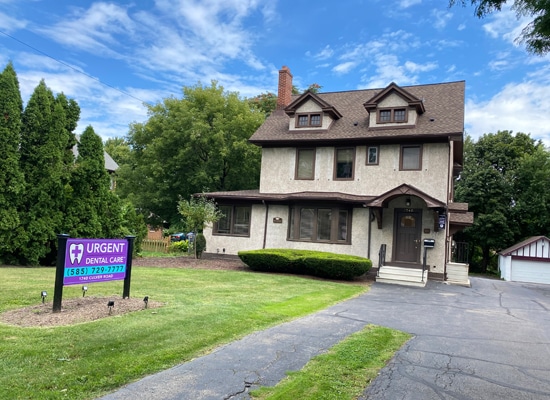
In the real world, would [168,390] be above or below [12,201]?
below

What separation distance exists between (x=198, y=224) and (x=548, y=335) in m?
14.0

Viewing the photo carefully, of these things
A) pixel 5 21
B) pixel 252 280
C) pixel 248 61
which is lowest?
pixel 252 280

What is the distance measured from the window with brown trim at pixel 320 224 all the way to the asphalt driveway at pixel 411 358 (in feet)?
26.6

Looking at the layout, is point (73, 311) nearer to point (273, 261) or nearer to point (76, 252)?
point (76, 252)

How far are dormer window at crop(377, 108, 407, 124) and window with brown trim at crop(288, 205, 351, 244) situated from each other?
451cm

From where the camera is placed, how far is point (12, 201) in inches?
572

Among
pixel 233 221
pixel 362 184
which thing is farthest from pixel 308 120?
pixel 233 221

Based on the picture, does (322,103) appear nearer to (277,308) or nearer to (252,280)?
(252,280)

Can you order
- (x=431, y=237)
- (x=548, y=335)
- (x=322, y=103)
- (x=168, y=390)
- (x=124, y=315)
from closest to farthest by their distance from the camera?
(x=168, y=390) → (x=124, y=315) → (x=548, y=335) → (x=431, y=237) → (x=322, y=103)

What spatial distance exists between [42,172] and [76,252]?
9.95 metres

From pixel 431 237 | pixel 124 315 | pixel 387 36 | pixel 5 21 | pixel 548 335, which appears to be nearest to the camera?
pixel 124 315

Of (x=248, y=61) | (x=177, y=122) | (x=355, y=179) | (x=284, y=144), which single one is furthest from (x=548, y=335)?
(x=177, y=122)

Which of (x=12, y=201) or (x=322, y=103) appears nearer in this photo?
(x=12, y=201)

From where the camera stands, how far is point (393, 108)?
59.1 feet
